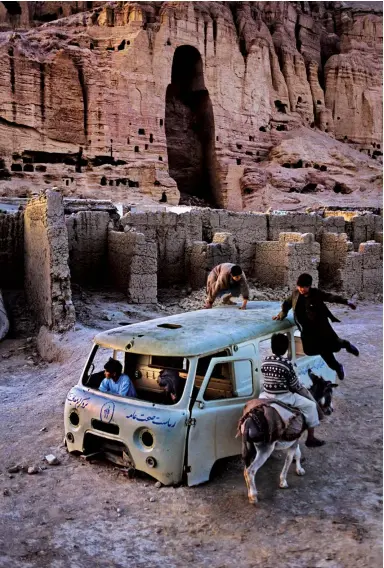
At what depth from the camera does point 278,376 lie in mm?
4586

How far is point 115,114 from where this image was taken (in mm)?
32250

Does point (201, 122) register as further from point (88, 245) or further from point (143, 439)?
point (143, 439)

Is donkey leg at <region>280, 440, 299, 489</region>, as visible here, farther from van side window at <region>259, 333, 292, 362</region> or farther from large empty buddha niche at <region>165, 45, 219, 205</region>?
large empty buddha niche at <region>165, 45, 219, 205</region>

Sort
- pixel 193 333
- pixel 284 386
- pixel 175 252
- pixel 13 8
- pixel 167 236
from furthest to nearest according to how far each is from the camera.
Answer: pixel 13 8
pixel 175 252
pixel 167 236
pixel 193 333
pixel 284 386

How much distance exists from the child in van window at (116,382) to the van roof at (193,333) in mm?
192

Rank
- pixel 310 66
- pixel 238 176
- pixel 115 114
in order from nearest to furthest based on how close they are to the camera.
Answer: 1. pixel 115 114
2. pixel 238 176
3. pixel 310 66

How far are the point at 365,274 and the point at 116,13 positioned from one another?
27.0 meters

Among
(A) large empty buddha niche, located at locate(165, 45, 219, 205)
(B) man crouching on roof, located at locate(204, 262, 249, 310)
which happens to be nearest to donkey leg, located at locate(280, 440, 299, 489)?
(B) man crouching on roof, located at locate(204, 262, 249, 310)

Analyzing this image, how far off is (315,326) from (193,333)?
4.18 feet

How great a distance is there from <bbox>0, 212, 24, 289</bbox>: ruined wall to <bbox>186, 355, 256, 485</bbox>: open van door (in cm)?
969

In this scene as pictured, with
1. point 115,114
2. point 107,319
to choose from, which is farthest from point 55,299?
point 115,114

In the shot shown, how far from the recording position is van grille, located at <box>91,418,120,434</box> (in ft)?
16.2

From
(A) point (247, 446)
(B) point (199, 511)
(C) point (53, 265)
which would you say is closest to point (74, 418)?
(B) point (199, 511)

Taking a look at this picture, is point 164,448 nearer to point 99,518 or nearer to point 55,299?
point 99,518
